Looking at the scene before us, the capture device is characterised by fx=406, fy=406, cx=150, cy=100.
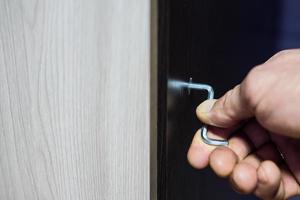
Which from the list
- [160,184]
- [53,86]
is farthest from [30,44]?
[160,184]

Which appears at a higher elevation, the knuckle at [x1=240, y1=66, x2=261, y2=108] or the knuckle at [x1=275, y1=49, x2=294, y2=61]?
the knuckle at [x1=275, y1=49, x2=294, y2=61]

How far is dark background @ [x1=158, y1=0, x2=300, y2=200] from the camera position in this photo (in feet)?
1.06

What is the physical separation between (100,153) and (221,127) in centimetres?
12

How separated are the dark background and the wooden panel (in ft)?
0.06

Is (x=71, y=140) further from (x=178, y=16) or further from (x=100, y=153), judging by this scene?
(x=178, y=16)

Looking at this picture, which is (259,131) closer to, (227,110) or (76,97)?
(227,110)

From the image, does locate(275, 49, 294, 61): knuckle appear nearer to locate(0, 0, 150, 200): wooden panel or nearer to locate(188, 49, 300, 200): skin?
locate(188, 49, 300, 200): skin

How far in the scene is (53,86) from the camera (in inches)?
13.1

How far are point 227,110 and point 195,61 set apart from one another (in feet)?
0.27

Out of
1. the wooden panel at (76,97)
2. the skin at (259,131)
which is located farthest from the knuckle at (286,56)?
the wooden panel at (76,97)

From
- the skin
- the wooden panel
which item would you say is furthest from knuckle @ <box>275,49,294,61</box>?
the wooden panel

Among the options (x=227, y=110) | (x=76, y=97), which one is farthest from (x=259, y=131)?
(x=76, y=97)

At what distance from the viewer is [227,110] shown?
355mm

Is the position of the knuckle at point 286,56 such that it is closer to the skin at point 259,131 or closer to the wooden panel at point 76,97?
the skin at point 259,131
